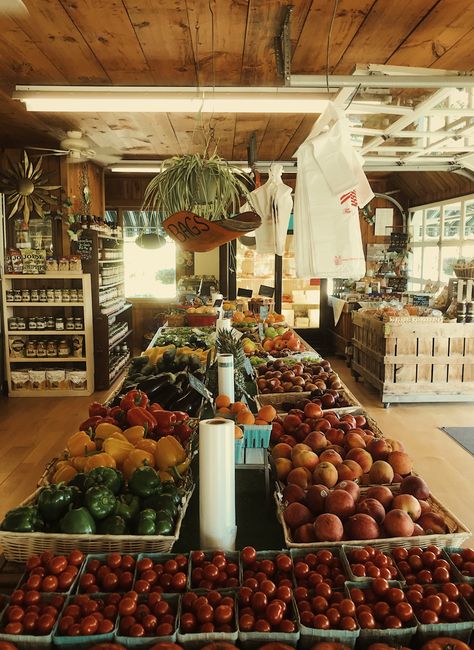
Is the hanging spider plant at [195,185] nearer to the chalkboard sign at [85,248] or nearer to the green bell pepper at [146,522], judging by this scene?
the green bell pepper at [146,522]

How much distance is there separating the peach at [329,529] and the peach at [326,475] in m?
0.32

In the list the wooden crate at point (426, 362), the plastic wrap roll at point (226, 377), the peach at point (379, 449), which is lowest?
the wooden crate at point (426, 362)

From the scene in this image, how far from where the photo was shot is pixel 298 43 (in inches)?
148

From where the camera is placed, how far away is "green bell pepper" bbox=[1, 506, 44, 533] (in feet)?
5.99

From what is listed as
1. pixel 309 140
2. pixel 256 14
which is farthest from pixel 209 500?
pixel 256 14

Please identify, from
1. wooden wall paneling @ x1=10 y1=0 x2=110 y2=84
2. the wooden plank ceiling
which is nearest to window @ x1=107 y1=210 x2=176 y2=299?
the wooden plank ceiling

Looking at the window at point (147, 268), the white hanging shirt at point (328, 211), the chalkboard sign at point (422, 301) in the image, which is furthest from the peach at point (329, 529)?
the window at point (147, 268)

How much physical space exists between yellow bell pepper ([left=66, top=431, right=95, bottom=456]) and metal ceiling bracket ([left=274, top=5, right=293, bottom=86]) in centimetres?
250

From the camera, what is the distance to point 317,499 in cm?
201

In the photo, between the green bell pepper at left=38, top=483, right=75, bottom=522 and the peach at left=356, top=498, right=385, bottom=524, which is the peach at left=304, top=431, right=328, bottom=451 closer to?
the peach at left=356, top=498, right=385, bottom=524

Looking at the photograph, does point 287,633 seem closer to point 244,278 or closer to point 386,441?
point 386,441

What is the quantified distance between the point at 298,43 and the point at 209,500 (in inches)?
125

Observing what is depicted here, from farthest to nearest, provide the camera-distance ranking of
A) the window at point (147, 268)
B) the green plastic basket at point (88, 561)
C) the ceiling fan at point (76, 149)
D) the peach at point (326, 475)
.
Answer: the window at point (147, 268) < the ceiling fan at point (76, 149) < the peach at point (326, 475) < the green plastic basket at point (88, 561)

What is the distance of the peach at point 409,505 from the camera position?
78.8 inches
